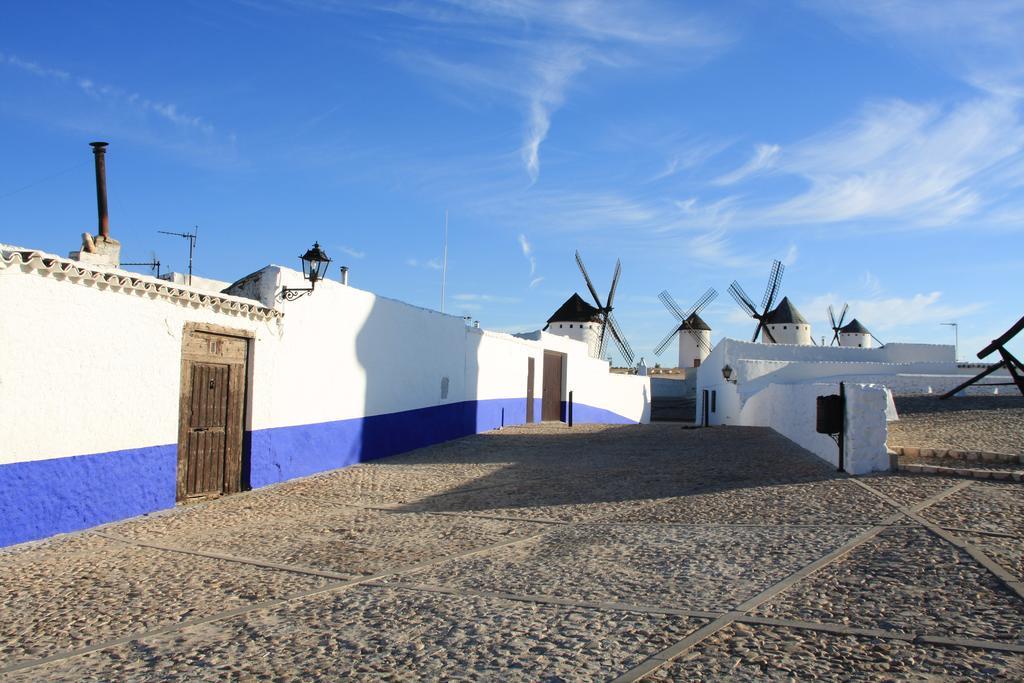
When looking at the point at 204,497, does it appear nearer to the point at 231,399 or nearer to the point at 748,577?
the point at 231,399

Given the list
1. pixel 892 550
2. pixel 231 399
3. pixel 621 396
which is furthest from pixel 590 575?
pixel 621 396

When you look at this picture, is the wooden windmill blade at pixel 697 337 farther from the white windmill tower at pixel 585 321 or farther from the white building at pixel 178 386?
the white building at pixel 178 386

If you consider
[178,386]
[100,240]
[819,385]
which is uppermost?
[100,240]

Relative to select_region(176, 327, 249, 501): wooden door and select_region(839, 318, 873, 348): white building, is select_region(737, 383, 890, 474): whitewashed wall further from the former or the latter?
select_region(839, 318, 873, 348): white building

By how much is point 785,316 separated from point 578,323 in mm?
14323

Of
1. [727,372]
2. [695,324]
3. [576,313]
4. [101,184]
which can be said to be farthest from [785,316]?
[101,184]

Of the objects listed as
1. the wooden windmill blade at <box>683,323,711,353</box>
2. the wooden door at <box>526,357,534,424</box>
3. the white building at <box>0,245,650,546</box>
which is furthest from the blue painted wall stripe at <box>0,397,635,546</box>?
the wooden windmill blade at <box>683,323,711,353</box>

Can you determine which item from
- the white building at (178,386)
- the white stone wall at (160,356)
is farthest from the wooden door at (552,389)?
the white building at (178,386)

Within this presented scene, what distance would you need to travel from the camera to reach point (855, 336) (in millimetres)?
47688

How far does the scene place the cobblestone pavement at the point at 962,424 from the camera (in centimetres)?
991

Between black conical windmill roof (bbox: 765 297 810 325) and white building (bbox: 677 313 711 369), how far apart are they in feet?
18.9

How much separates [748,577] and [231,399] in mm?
6294

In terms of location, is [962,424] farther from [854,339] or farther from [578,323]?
[854,339]

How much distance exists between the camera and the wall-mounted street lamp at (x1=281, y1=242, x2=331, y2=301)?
952 cm
